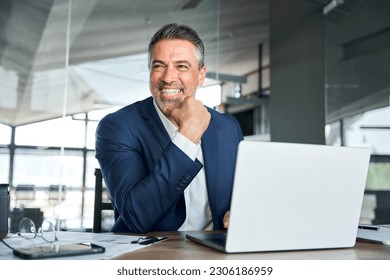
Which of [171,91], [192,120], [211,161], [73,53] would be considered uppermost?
[73,53]

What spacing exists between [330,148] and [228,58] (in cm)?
415

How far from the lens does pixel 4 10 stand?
3.36m

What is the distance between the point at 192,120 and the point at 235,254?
1.82ft

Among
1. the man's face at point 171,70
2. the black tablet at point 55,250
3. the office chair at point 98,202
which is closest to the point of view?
the black tablet at point 55,250

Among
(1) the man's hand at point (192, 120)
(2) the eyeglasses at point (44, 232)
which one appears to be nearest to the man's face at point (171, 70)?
(1) the man's hand at point (192, 120)

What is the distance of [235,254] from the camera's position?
94 centimetres

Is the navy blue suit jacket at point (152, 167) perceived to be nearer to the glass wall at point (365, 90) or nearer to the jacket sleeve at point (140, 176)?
the jacket sleeve at point (140, 176)

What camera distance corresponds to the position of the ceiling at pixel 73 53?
11.1ft

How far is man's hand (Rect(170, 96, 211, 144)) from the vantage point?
52.7 inches

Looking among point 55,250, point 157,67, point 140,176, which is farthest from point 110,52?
point 55,250

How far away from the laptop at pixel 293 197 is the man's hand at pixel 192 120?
0.39m

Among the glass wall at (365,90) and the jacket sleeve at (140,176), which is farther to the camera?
the glass wall at (365,90)

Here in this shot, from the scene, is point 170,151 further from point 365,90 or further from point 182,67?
point 365,90
